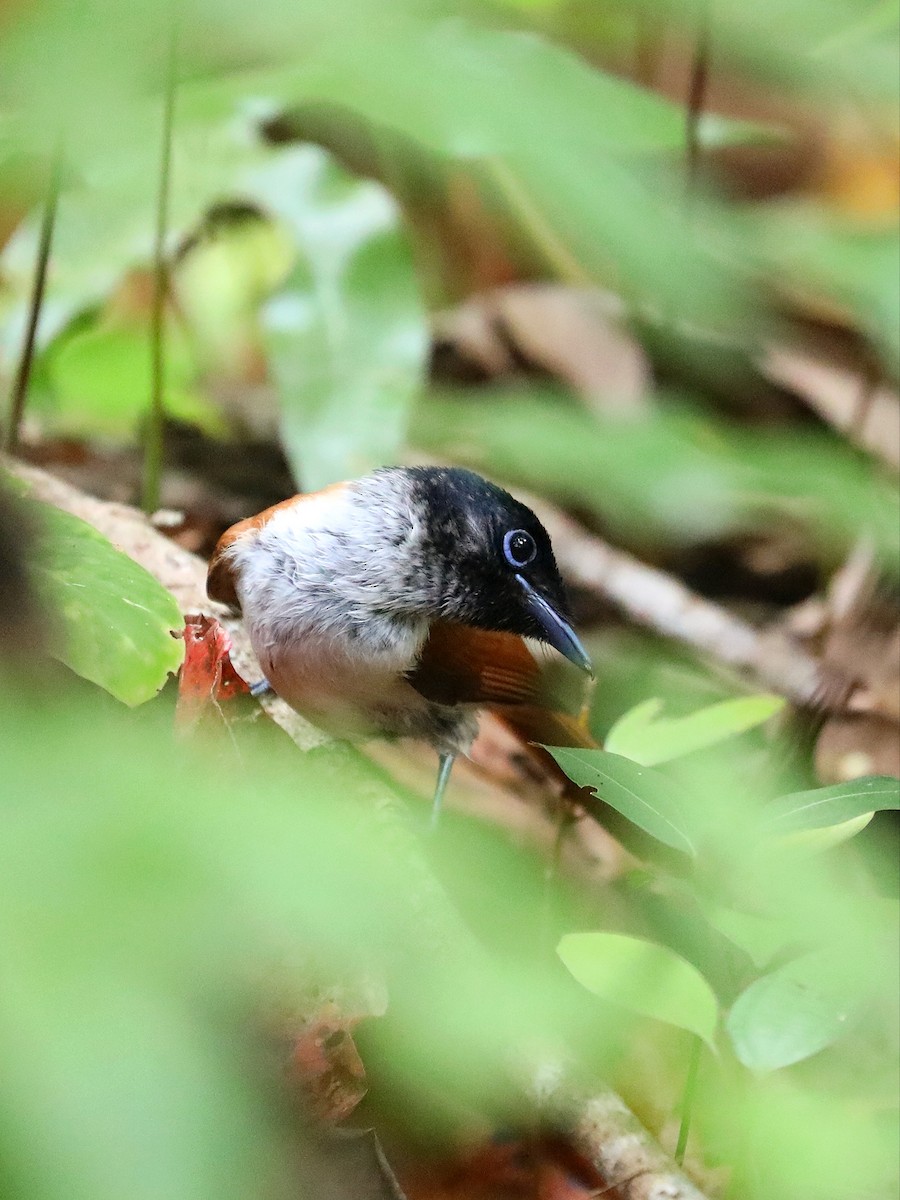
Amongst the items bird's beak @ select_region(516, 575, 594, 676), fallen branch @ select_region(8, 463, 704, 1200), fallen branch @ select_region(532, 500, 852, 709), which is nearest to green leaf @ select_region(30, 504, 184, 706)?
fallen branch @ select_region(8, 463, 704, 1200)

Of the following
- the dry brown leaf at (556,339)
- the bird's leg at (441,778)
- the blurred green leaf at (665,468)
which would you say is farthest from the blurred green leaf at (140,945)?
the dry brown leaf at (556,339)

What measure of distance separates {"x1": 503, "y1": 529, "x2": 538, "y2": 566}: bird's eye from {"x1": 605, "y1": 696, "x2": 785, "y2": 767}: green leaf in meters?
0.29

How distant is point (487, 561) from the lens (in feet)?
5.68

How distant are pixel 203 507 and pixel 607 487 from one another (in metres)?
1.00

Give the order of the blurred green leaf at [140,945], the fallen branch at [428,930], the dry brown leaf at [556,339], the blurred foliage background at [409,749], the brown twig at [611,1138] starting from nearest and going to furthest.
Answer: the blurred green leaf at [140,945] → the blurred foliage background at [409,749] → the fallen branch at [428,930] → the brown twig at [611,1138] → the dry brown leaf at [556,339]

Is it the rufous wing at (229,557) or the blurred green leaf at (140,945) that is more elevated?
the blurred green leaf at (140,945)

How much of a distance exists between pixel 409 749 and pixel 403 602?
0.45 metres

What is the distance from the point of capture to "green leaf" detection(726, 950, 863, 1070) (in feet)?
3.51

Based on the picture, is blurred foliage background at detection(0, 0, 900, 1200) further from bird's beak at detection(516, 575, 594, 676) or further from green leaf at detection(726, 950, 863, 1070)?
bird's beak at detection(516, 575, 594, 676)

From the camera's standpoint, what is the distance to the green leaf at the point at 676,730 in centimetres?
148

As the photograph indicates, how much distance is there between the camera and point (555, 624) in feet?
5.44

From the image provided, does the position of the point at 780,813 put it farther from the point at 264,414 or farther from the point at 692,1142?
the point at 264,414

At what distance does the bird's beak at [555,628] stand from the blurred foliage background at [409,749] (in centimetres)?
13

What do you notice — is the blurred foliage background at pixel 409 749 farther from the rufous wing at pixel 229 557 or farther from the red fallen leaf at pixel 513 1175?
the rufous wing at pixel 229 557
